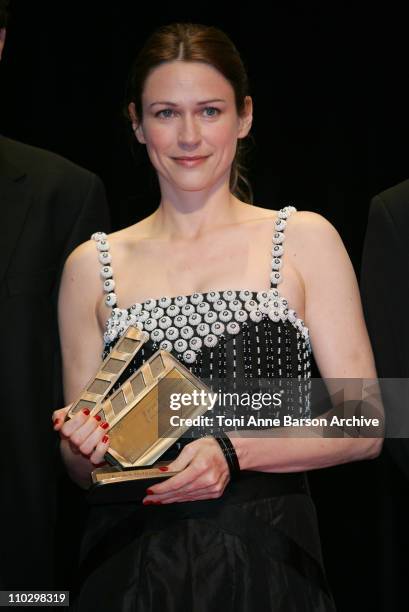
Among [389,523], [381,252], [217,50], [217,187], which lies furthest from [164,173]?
[389,523]

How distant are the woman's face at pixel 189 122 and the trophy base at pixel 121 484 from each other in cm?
73

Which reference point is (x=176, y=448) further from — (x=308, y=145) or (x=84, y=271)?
(x=308, y=145)

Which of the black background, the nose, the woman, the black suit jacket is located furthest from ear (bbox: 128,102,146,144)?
the black background

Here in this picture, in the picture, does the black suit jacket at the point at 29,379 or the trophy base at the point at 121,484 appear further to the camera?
the black suit jacket at the point at 29,379

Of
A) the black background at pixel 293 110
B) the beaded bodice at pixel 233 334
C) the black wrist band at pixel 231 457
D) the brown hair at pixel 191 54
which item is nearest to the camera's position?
the black wrist band at pixel 231 457

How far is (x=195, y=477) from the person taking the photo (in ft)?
7.44

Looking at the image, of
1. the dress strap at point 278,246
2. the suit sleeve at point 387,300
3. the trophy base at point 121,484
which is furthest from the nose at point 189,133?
the trophy base at point 121,484

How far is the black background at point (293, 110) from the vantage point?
11.2 ft

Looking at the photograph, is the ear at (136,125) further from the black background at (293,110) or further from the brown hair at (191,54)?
the black background at (293,110)

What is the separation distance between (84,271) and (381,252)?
0.72 meters

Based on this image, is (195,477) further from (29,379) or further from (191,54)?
(191,54)

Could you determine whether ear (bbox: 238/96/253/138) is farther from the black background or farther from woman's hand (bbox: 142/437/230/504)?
woman's hand (bbox: 142/437/230/504)

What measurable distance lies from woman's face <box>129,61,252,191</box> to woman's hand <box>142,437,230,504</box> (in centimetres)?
66

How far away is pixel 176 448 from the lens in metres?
2.53
